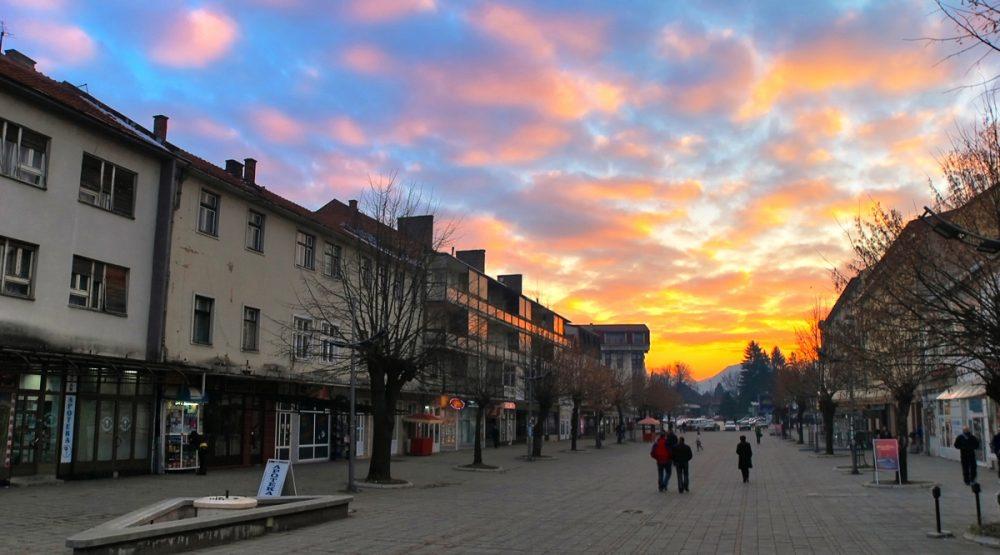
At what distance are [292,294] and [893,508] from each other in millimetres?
22598

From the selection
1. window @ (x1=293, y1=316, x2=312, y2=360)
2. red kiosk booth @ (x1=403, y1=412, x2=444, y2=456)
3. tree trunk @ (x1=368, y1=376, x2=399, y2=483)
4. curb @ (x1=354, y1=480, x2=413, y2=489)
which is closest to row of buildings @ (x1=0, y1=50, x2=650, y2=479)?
window @ (x1=293, y1=316, x2=312, y2=360)

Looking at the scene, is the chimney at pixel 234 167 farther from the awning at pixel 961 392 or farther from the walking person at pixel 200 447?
the awning at pixel 961 392

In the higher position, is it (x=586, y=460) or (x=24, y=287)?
(x=24, y=287)

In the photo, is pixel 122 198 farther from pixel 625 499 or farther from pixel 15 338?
pixel 625 499

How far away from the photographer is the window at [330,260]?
110ft

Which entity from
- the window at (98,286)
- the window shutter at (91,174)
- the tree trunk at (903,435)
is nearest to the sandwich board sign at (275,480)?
the window at (98,286)

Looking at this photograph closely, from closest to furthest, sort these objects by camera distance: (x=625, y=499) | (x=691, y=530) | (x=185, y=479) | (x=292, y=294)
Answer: (x=691, y=530), (x=625, y=499), (x=185, y=479), (x=292, y=294)

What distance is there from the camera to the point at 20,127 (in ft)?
65.3

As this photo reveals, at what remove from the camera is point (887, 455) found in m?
22.1

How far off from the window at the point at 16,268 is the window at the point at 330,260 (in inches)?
552

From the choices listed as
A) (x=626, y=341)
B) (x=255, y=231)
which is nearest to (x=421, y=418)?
(x=255, y=231)

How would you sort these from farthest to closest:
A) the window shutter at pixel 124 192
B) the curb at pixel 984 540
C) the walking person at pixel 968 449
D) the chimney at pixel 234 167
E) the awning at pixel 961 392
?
the chimney at pixel 234 167, the awning at pixel 961 392, the window shutter at pixel 124 192, the walking person at pixel 968 449, the curb at pixel 984 540

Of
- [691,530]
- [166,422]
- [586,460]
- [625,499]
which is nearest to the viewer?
[691,530]

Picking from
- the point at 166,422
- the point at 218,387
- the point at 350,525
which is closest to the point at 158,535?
the point at 350,525
